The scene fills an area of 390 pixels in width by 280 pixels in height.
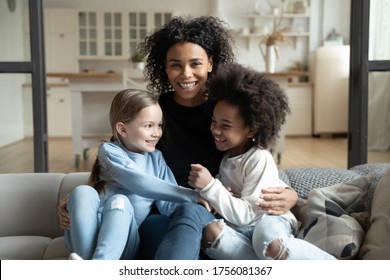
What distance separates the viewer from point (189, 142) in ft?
5.03

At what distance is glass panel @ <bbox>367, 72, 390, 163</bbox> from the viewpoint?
2.94 meters

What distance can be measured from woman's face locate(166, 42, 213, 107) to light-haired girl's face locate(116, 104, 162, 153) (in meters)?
0.15

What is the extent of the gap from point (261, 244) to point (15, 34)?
7.42 feet

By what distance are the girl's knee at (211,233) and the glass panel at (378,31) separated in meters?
1.96

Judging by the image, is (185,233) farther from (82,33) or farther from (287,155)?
(82,33)

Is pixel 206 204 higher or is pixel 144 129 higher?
pixel 144 129

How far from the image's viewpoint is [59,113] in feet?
22.2

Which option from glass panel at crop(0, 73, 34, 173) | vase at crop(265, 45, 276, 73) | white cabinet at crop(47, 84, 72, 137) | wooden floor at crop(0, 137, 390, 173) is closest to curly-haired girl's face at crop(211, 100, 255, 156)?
wooden floor at crop(0, 137, 390, 173)

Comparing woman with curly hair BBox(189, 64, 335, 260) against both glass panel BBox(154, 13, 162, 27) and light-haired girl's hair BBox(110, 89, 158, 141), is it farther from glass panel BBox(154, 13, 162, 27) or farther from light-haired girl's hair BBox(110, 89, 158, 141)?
glass panel BBox(154, 13, 162, 27)

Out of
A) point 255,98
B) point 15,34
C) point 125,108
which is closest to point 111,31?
point 15,34

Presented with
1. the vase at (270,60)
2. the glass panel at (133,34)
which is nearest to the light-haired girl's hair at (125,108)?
the vase at (270,60)
